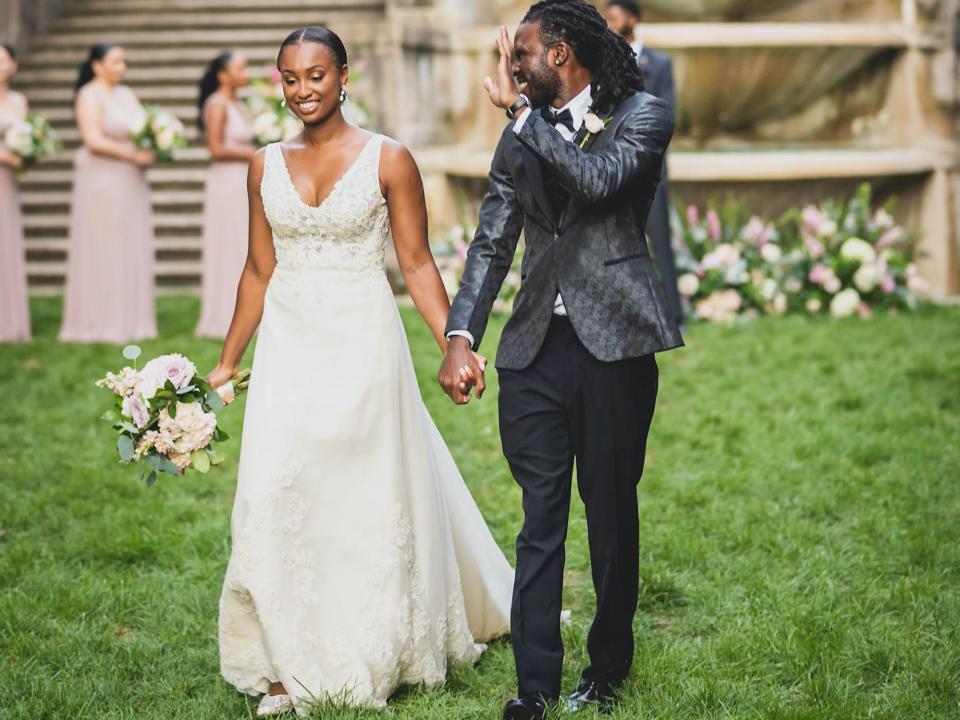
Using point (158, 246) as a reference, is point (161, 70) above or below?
above

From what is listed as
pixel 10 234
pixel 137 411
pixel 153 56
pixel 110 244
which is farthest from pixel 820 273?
pixel 153 56

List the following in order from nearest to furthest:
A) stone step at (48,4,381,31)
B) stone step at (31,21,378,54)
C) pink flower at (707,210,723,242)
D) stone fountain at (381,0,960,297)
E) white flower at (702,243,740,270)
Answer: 1. white flower at (702,243,740,270)
2. pink flower at (707,210,723,242)
3. stone fountain at (381,0,960,297)
4. stone step at (31,21,378,54)
5. stone step at (48,4,381,31)

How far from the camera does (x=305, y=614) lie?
4.26 meters

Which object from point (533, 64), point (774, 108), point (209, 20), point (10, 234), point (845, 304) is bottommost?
point (845, 304)

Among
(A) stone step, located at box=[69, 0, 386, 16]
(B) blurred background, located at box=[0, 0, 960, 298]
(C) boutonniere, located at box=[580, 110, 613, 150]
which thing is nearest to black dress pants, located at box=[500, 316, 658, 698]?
(C) boutonniere, located at box=[580, 110, 613, 150]

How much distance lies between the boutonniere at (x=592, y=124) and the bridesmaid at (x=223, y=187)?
7554 millimetres

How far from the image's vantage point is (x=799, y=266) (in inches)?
447

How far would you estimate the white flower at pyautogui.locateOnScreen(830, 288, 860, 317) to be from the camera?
11.0 meters

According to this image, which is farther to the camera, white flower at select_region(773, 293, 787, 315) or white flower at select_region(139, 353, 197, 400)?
white flower at select_region(773, 293, 787, 315)

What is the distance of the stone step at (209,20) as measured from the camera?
56.7 feet

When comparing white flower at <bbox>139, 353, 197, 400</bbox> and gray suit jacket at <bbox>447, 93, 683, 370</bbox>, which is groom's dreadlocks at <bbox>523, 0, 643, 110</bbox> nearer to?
gray suit jacket at <bbox>447, 93, 683, 370</bbox>

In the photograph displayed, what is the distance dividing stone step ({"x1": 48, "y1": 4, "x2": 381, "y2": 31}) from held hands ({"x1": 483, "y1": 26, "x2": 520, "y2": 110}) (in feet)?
44.9

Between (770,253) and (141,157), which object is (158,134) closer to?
(141,157)

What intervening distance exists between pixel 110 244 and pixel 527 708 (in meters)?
8.45
